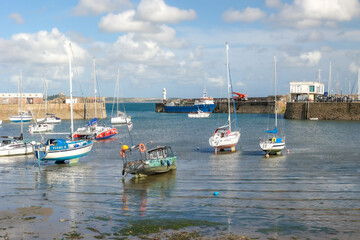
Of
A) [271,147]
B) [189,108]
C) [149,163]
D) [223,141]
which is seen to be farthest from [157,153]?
[189,108]

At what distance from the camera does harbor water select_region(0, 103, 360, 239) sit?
14.8 metres

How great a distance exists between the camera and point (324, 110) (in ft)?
261

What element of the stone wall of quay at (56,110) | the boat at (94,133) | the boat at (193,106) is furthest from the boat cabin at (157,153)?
the boat at (193,106)

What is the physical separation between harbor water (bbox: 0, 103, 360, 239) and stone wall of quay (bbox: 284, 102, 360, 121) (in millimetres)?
46795

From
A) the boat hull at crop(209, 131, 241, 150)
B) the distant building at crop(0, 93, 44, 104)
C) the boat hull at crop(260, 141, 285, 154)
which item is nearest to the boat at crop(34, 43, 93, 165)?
the boat hull at crop(209, 131, 241, 150)

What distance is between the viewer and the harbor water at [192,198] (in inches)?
583

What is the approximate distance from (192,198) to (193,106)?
114 meters

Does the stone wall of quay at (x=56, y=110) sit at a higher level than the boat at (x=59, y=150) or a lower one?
higher

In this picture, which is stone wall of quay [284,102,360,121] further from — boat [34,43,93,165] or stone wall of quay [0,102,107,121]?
boat [34,43,93,165]

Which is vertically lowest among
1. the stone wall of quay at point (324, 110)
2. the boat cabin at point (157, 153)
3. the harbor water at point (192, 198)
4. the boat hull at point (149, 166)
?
the harbor water at point (192, 198)

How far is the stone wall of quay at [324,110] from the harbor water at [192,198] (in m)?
46.8

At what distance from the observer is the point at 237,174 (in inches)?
1029

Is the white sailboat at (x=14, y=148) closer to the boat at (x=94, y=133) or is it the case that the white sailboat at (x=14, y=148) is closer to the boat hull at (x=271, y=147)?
the boat at (x=94, y=133)

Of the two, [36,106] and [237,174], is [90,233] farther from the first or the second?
[36,106]
